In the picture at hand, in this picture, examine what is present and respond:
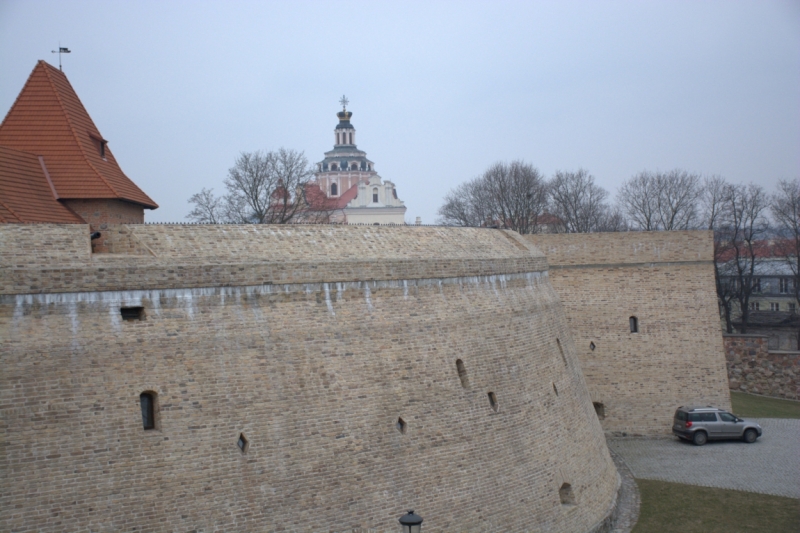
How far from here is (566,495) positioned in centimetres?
1666

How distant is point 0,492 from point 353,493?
529cm

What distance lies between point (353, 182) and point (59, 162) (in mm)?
73113

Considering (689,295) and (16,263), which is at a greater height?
(16,263)

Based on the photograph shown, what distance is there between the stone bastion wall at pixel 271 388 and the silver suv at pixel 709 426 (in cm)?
737

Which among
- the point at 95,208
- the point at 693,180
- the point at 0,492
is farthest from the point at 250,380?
→ the point at 693,180

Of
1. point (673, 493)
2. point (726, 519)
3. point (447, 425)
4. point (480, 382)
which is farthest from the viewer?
point (673, 493)

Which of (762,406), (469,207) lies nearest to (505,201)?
(469,207)

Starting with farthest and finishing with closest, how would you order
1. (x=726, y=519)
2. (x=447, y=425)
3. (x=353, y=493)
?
(x=726, y=519)
(x=447, y=425)
(x=353, y=493)

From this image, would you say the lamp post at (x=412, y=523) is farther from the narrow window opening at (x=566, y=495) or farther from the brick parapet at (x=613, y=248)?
the brick parapet at (x=613, y=248)

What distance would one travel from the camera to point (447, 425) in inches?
576

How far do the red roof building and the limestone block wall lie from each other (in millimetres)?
25329

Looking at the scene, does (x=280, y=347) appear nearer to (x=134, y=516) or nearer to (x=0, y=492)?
(x=134, y=516)

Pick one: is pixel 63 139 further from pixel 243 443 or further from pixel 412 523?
pixel 412 523

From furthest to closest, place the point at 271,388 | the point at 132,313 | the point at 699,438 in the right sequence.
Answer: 1. the point at 699,438
2. the point at 271,388
3. the point at 132,313
